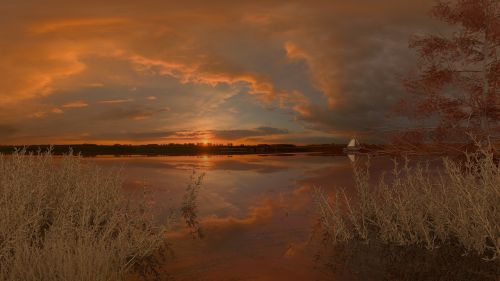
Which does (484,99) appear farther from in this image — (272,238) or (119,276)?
(119,276)

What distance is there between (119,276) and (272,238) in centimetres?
410

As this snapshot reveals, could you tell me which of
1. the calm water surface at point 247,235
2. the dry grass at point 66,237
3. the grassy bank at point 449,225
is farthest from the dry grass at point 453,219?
the dry grass at point 66,237

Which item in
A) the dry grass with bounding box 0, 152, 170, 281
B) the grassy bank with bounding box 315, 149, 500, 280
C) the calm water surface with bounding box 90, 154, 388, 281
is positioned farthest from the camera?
the calm water surface with bounding box 90, 154, 388, 281

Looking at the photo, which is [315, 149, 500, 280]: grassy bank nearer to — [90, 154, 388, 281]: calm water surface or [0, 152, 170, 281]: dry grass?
[90, 154, 388, 281]: calm water surface

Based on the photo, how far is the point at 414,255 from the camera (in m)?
7.79

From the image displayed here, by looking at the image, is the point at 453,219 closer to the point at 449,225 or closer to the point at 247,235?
the point at 449,225

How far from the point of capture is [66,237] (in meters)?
7.54

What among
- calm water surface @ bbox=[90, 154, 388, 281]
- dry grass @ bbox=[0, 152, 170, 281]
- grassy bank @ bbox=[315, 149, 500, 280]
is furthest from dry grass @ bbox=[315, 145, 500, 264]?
dry grass @ bbox=[0, 152, 170, 281]

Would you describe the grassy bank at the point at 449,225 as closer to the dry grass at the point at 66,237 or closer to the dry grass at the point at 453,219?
the dry grass at the point at 453,219

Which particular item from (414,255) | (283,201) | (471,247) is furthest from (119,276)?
(283,201)

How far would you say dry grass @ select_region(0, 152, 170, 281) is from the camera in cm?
589

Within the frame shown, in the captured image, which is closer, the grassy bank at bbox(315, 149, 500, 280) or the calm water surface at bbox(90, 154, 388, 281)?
the grassy bank at bbox(315, 149, 500, 280)

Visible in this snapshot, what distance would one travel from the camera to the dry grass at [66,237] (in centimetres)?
589

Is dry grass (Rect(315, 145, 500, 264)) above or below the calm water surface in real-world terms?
above
